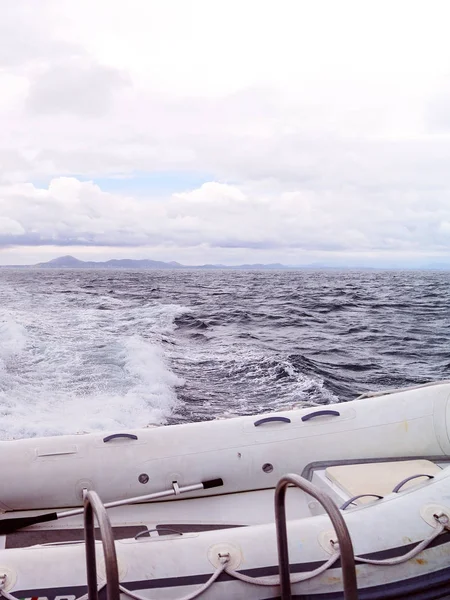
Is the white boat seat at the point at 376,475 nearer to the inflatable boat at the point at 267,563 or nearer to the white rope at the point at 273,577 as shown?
the inflatable boat at the point at 267,563

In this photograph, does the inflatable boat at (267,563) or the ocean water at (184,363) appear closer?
the inflatable boat at (267,563)

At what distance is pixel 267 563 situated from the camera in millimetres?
2105

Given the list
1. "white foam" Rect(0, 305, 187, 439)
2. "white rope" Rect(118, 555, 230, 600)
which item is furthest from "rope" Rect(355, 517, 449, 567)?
"white foam" Rect(0, 305, 187, 439)

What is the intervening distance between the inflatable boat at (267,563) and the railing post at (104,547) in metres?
0.30

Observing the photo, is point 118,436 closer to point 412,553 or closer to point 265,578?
point 265,578

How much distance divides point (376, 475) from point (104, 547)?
6.69 feet

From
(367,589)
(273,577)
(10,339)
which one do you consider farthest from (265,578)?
(10,339)

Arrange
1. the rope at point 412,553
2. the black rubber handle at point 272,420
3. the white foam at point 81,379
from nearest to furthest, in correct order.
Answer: the rope at point 412,553, the black rubber handle at point 272,420, the white foam at point 81,379

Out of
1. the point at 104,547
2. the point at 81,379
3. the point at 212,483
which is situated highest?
the point at 104,547

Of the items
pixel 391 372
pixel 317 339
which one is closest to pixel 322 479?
pixel 391 372

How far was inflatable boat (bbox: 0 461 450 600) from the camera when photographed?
199 centimetres

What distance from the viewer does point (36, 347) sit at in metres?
9.77

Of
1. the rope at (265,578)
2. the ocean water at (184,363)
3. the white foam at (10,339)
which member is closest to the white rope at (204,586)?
the rope at (265,578)

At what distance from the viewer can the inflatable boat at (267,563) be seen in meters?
1.99
